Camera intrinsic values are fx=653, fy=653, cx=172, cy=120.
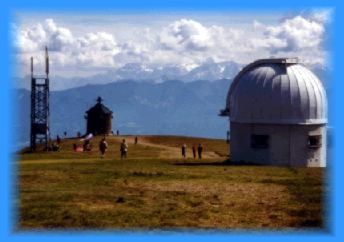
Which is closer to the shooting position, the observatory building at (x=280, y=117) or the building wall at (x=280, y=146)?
the observatory building at (x=280, y=117)

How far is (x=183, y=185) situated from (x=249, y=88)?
18.0 m

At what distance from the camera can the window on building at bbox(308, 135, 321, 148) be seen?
141ft

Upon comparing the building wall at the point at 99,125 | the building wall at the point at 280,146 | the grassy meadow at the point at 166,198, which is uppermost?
the building wall at the point at 99,125

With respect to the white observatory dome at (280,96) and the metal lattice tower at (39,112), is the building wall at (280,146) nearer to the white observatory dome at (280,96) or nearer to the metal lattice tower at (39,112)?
the white observatory dome at (280,96)

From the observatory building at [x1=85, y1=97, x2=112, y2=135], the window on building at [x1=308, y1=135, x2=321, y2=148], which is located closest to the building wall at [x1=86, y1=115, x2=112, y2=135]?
the observatory building at [x1=85, y1=97, x2=112, y2=135]

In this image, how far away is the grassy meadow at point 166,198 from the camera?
720 inches

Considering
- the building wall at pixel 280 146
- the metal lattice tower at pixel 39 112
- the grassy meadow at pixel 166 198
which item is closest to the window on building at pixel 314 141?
the building wall at pixel 280 146

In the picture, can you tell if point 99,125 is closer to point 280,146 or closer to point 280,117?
point 280,146

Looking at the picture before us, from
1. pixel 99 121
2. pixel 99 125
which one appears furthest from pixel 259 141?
pixel 99 121

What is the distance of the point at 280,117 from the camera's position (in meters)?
41.7

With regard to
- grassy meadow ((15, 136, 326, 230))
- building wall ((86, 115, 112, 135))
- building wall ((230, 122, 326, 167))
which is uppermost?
building wall ((86, 115, 112, 135))

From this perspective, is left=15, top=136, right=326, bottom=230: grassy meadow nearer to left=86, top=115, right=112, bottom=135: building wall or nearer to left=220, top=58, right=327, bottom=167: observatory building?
left=220, top=58, right=327, bottom=167: observatory building

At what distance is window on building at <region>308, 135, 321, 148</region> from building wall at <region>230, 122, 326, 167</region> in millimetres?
216

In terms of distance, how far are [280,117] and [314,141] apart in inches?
129
